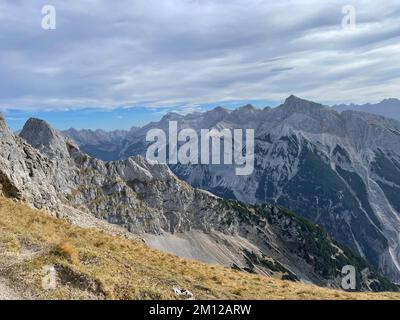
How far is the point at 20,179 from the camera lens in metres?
55.9

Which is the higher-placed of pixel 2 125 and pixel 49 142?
pixel 2 125

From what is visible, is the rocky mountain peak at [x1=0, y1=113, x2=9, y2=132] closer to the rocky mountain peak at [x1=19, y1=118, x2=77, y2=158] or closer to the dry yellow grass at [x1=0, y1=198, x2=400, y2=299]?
the dry yellow grass at [x1=0, y1=198, x2=400, y2=299]

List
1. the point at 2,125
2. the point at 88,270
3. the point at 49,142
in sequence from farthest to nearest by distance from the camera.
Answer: the point at 49,142 → the point at 2,125 → the point at 88,270

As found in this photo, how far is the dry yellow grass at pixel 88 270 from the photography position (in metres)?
23.6

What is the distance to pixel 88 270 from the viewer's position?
2541 centimetres

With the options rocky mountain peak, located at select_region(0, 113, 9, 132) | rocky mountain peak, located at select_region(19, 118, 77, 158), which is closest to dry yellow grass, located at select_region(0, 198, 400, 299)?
rocky mountain peak, located at select_region(0, 113, 9, 132)

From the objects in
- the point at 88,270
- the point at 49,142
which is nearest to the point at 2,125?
the point at 88,270

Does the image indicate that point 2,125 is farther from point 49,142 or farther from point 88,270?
point 49,142

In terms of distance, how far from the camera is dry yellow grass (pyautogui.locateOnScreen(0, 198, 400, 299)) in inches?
929

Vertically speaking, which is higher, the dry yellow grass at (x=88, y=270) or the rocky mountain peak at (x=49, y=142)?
the rocky mountain peak at (x=49, y=142)

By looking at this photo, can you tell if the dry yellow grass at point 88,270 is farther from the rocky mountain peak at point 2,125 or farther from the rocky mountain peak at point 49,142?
the rocky mountain peak at point 49,142

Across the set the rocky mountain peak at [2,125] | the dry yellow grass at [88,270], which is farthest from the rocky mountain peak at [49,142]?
the dry yellow grass at [88,270]

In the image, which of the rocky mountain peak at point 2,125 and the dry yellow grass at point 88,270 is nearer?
the dry yellow grass at point 88,270
